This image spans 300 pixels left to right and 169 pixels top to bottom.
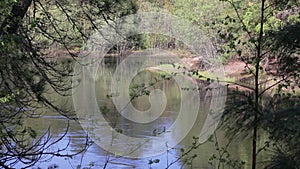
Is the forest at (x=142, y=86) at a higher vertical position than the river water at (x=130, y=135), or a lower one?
higher

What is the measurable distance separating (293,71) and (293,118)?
0.43 metres

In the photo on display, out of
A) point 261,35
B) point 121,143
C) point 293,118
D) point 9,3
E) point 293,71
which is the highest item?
point 9,3

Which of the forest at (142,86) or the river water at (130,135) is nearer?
the forest at (142,86)

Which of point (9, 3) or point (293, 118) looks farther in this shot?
point (9, 3)

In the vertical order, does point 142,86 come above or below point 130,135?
above

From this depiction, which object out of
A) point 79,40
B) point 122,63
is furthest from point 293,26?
point 122,63

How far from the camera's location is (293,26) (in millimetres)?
1596

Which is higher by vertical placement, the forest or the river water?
the forest

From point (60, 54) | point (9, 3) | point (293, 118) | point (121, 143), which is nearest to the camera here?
point (293, 118)

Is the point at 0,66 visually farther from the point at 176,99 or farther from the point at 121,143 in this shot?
the point at 176,99

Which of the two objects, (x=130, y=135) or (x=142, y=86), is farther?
(x=130, y=135)

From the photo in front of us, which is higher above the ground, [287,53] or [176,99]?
[287,53]

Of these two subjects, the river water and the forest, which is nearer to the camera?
the forest

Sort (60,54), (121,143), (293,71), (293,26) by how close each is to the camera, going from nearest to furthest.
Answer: (293,26) → (293,71) → (60,54) → (121,143)
